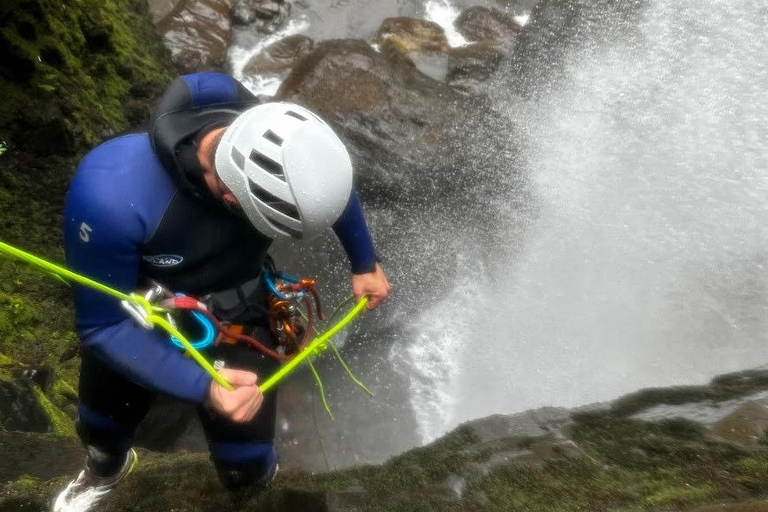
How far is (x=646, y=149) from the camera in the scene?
7840 mm

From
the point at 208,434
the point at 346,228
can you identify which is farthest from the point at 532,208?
the point at 208,434

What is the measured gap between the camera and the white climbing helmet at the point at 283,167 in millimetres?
2061

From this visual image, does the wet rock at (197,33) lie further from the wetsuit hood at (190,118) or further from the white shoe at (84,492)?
the white shoe at (84,492)

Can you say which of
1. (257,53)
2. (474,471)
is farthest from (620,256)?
(257,53)

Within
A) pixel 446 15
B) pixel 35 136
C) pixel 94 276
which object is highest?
pixel 446 15

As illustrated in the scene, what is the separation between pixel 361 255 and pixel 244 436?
110 centimetres

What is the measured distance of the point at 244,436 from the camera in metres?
2.88

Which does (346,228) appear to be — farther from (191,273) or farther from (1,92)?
(1,92)

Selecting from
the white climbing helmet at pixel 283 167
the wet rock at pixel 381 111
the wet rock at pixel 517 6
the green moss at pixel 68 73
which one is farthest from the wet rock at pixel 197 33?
the white climbing helmet at pixel 283 167

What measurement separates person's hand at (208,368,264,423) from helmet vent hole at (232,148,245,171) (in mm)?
786

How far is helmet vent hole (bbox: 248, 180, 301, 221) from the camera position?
2096 mm

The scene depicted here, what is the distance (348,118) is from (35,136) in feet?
11.4

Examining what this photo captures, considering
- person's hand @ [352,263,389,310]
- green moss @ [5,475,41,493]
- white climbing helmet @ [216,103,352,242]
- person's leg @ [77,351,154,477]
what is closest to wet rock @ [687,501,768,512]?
person's hand @ [352,263,389,310]

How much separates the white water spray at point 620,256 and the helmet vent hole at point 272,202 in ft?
13.3
